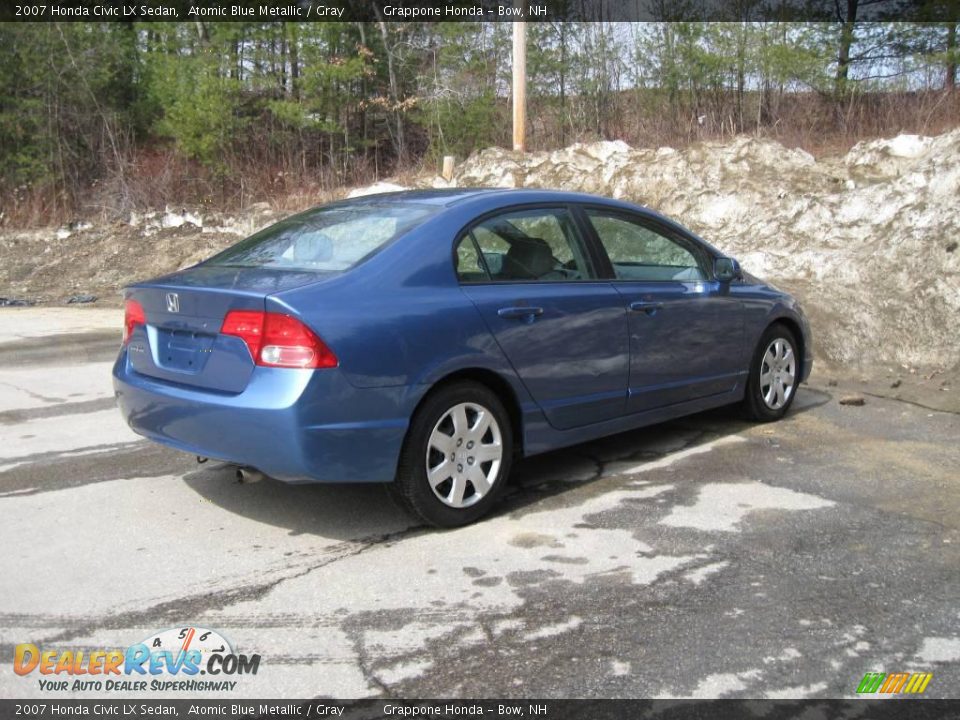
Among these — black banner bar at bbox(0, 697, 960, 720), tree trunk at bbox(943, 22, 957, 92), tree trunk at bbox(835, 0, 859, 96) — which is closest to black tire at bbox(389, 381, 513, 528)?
black banner bar at bbox(0, 697, 960, 720)

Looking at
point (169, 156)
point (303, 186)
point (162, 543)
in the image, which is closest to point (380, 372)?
point (162, 543)

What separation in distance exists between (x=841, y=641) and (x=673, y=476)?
2093 mm

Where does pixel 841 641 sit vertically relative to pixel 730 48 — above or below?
below

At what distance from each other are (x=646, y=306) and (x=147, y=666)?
3409mm

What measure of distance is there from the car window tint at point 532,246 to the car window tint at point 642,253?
0.25 m

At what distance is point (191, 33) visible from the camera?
77.2ft

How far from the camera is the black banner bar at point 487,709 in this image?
2.97 m

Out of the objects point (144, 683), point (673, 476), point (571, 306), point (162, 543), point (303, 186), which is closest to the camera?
point (144, 683)

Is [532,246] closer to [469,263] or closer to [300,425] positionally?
[469,263]

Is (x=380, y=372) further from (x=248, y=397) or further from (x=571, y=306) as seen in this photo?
(x=571, y=306)

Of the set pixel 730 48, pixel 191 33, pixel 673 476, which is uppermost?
pixel 191 33

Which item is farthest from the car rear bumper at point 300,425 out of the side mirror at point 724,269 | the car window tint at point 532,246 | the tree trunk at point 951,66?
the tree trunk at point 951,66

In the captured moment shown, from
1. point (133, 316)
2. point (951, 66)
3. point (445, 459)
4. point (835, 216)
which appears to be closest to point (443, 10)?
point (951, 66)

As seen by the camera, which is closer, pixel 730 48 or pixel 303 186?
pixel 730 48
